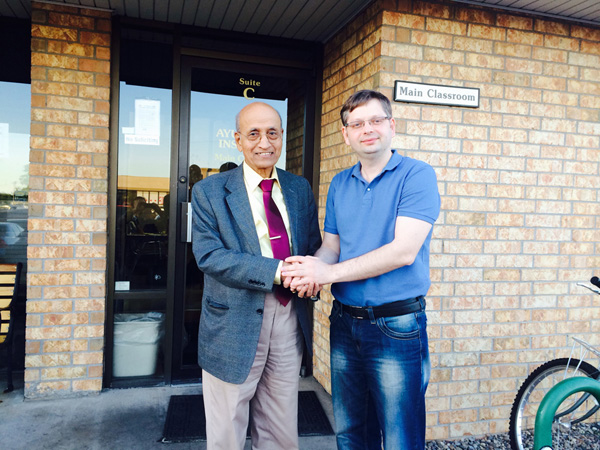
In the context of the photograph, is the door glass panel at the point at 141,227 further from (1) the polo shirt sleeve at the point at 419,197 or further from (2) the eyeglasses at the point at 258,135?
(1) the polo shirt sleeve at the point at 419,197

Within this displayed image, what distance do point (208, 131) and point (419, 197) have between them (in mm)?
2478

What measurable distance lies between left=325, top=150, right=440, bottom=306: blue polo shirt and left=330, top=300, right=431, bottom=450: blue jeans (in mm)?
117

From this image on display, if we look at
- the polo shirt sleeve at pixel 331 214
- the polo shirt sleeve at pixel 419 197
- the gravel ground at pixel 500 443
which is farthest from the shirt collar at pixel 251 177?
the gravel ground at pixel 500 443

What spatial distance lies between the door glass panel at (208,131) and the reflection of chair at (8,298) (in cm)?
131

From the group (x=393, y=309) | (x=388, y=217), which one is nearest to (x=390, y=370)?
(x=393, y=309)

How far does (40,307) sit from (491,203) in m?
3.43

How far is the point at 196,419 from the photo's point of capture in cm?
322

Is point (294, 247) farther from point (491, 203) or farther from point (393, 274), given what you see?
point (491, 203)

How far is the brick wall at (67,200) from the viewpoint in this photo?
339 centimetres

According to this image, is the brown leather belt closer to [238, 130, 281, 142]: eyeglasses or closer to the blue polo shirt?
the blue polo shirt

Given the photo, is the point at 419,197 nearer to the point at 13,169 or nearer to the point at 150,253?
the point at 150,253

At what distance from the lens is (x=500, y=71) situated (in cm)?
315

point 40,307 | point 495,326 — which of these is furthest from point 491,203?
point 40,307

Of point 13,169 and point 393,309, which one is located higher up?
point 13,169
